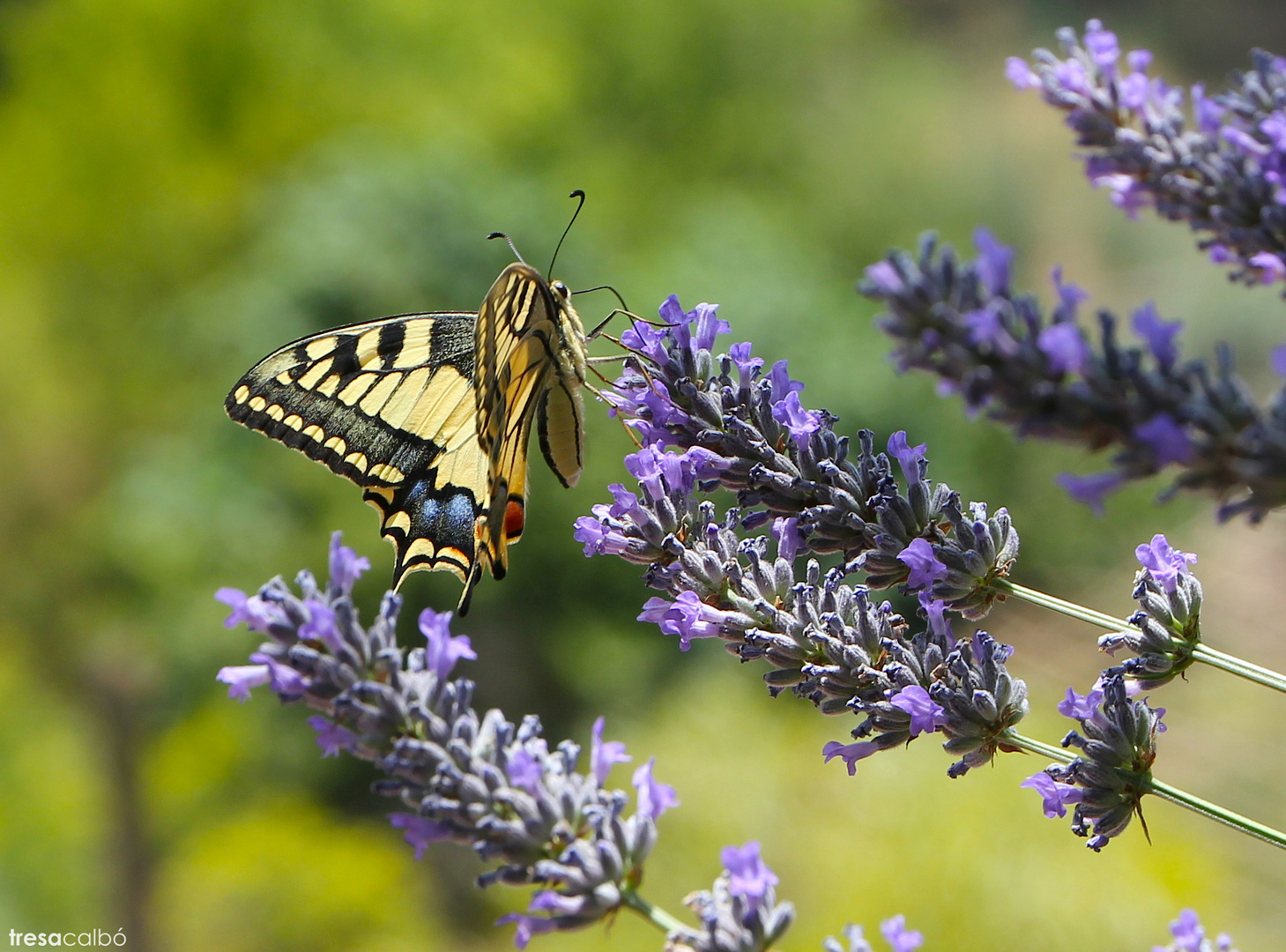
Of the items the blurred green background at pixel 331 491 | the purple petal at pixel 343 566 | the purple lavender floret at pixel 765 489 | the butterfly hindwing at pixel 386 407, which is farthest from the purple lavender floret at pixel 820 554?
the blurred green background at pixel 331 491

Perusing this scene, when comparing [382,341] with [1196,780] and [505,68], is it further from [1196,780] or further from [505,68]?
[505,68]

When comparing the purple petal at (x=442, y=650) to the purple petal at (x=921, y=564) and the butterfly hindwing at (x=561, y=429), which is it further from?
the butterfly hindwing at (x=561, y=429)

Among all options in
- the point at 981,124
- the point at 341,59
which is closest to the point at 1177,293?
the point at 981,124

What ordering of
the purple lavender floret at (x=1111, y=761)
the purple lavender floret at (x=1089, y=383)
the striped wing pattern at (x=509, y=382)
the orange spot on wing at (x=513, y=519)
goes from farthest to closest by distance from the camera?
the orange spot on wing at (x=513, y=519)
the striped wing pattern at (x=509, y=382)
the purple lavender floret at (x=1111, y=761)
the purple lavender floret at (x=1089, y=383)

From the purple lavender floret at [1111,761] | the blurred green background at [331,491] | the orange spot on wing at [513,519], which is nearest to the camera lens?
the purple lavender floret at [1111,761]

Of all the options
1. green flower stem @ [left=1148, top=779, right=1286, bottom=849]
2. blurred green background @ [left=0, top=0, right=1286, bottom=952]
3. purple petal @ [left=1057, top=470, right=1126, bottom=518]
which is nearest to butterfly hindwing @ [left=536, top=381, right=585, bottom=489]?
green flower stem @ [left=1148, top=779, right=1286, bottom=849]

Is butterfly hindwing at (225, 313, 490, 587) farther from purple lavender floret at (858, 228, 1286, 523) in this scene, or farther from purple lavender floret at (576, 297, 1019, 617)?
purple lavender floret at (858, 228, 1286, 523)
